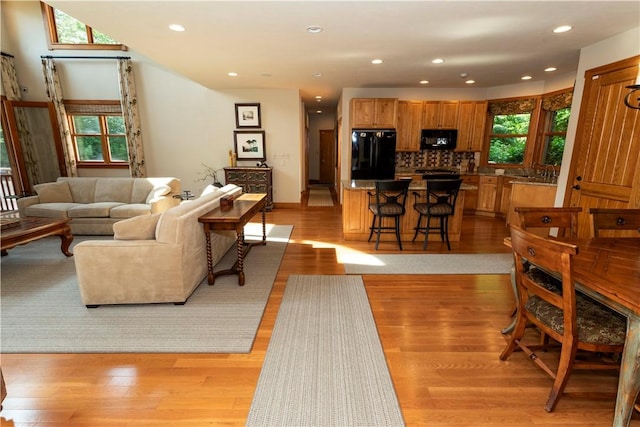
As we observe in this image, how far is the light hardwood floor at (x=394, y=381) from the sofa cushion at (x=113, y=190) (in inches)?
143

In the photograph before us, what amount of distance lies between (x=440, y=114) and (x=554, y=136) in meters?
2.08

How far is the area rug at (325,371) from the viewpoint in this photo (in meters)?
1.62

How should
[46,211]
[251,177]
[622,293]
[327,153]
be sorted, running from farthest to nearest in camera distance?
[327,153]
[251,177]
[46,211]
[622,293]

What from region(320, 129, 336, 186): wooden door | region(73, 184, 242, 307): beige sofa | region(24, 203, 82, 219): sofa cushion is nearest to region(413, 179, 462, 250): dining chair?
region(73, 184, 242, 307): beige sofa

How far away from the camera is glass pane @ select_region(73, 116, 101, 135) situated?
6.74 meters

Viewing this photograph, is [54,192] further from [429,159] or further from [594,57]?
[594,57]

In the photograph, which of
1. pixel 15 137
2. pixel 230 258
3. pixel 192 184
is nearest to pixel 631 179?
pixel 230 258

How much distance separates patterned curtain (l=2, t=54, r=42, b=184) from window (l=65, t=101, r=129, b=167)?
2.39ft

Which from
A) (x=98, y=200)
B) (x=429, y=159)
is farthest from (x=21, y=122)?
(x=429, y=159)

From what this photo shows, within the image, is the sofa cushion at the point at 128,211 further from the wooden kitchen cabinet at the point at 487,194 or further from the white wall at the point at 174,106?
the wooden kitchen cabinet at the point at 487,194

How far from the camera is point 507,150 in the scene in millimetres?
6262

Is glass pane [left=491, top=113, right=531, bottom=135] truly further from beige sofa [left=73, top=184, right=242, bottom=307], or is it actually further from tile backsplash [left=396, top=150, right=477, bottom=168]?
beige sofa [left=73, top=184, right=242, bottom=307]

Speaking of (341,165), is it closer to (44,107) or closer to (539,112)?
(539,112)

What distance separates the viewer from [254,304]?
9.14 ft
